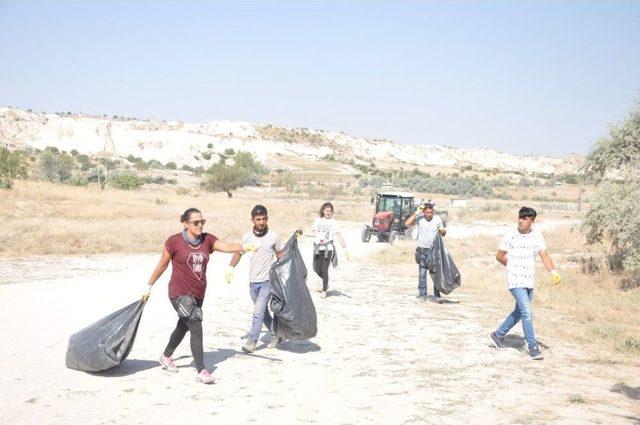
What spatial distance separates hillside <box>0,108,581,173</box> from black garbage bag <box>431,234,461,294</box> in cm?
8500

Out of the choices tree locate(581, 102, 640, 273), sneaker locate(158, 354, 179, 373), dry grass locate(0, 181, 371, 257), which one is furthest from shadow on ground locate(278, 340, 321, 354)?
dry grass locate(0, 181, 371, 257)

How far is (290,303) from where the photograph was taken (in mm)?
7773

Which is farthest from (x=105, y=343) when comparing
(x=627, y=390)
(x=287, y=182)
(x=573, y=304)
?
(x=287, y=182)

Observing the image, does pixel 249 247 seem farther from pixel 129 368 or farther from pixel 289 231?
pixel 289 231

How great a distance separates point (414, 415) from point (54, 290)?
344 inches

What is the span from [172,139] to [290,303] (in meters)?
105

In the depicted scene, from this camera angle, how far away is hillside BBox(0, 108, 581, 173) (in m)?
106

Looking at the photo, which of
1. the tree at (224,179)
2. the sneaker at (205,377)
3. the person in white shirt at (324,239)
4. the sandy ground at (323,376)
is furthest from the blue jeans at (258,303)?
the tree at (224,179)

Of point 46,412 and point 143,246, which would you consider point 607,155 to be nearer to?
point 143,246

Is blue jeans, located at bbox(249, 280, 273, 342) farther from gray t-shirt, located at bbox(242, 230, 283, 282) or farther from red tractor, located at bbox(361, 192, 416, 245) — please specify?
red tractor, located at bbox(361, 192, 416, 245)

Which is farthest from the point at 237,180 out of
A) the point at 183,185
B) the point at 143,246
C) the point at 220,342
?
the point at 220,342

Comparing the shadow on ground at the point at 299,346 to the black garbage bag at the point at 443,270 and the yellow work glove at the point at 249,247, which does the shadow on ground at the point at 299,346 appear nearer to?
the yellow work glove at the point at 249,247

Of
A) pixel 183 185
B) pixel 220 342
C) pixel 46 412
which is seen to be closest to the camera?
pixel 46 412

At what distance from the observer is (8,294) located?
11.4 metres
